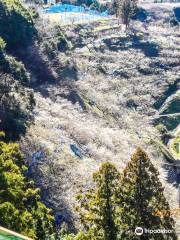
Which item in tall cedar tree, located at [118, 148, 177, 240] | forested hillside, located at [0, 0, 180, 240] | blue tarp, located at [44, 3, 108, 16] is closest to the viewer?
tall cedar tree, located at [118, 148, 177, 240]

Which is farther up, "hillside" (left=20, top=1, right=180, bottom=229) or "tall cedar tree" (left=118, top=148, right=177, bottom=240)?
"tall cedar tree" (left=118, top=148, right=177, bottom=240)

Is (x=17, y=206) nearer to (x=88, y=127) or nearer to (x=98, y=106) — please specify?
(x=88, y=127)

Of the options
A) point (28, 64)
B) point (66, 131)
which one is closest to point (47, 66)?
point (28, 64)

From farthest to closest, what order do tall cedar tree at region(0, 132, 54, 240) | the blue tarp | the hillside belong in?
the blue tarp < the hillside < tall cedar tree at region(0, 132, 54, 240)

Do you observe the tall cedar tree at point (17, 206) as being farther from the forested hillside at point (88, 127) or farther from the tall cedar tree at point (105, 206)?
the tall cedar tree at point (105, 206)

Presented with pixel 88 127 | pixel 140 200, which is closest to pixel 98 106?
pixel 88 127

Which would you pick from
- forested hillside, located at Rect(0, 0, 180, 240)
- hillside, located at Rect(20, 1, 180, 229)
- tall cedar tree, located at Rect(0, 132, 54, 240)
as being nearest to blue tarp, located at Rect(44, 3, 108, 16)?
forested hillside, located at Rect(0, 0, 180, 240)

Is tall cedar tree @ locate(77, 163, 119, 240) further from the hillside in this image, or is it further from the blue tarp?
the blue tarp
